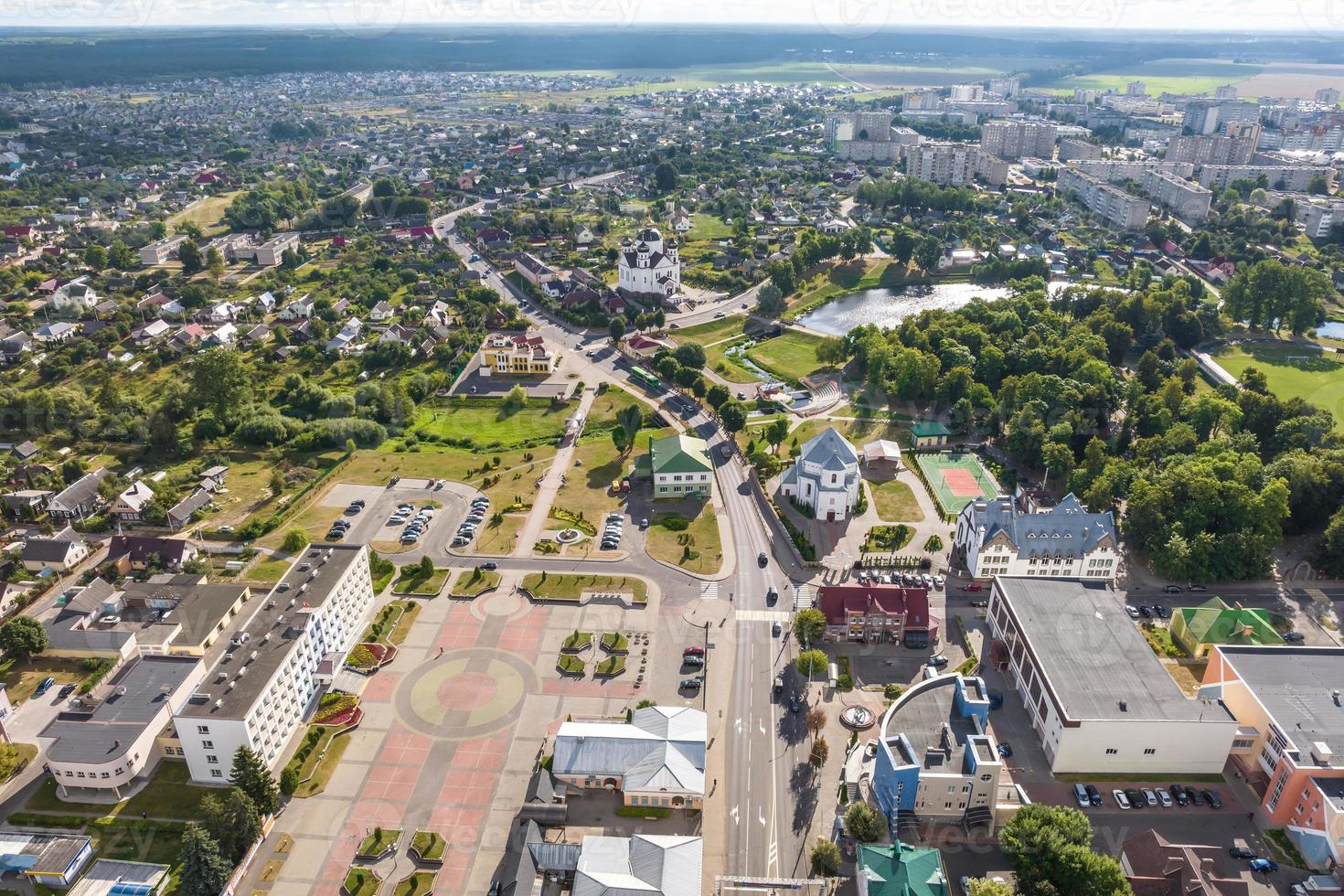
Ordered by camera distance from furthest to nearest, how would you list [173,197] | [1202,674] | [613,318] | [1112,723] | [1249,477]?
[173,197], [613,318], [1249,477], [1202,674], [1112,723]

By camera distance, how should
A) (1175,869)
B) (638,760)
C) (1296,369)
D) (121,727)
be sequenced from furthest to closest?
(1296,369) < (121,727) < (638,760) < (1175,869)

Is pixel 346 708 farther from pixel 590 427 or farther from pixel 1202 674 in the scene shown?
pixel 1202 674

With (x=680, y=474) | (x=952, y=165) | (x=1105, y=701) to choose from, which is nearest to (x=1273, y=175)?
(x=952, y=165)

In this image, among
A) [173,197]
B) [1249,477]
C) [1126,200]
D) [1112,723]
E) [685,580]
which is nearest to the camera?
[1112,723]

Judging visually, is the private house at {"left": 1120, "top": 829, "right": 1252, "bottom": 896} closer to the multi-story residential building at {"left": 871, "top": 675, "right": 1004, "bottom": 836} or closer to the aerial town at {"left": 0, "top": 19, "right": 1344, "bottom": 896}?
the aerial town at {"left": 0, "top": 19, "right": 1344, "bottom": 896}

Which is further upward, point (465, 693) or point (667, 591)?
point (667, 591)

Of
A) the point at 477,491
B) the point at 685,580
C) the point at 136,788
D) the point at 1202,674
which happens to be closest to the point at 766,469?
the point at 685,580

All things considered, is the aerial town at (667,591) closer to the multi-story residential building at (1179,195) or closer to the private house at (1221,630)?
the private house at (1221,630)

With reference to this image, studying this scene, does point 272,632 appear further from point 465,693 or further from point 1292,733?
point 1292,733
